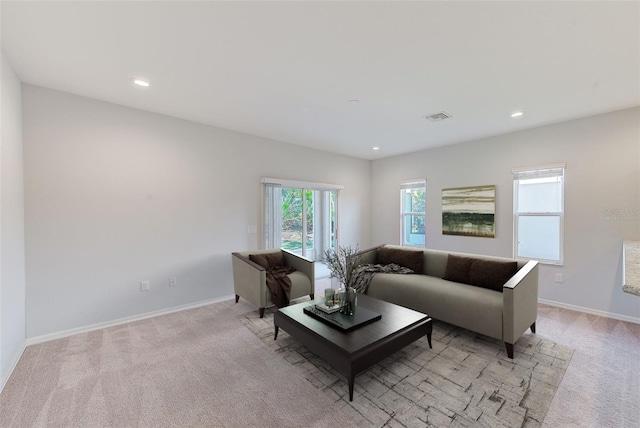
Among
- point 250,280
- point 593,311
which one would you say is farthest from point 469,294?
point 250,280

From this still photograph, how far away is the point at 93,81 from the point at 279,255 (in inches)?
118

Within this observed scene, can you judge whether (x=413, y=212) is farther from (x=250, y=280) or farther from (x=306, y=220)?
(x=250, y=280)

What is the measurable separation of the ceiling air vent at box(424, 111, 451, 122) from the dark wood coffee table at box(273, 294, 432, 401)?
2.54 m

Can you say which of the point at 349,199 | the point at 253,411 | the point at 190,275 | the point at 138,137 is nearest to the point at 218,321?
the point at 190,275

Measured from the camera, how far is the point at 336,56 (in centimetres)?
220

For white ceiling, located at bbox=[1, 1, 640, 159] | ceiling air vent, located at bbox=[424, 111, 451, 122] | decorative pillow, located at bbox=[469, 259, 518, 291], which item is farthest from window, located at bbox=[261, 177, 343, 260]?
decorative pillow, located at bbox=[469, 259, 518, 291]

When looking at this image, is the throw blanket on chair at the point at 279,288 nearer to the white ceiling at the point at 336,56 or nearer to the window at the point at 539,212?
the white ceiling at the point at 336,56

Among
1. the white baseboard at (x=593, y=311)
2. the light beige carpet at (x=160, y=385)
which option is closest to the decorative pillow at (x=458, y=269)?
the white baseboard at (x=593, y=311)

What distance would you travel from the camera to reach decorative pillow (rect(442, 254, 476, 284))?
10.9ft

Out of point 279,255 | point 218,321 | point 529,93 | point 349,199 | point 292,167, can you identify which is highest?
point 529,93

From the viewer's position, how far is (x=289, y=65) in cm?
234

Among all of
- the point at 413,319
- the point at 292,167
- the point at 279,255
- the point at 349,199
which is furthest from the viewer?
the point at 349,199

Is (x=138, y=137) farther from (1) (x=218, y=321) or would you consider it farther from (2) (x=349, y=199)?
(2) (x=349, y=199)

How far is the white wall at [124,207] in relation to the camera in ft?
9.28
